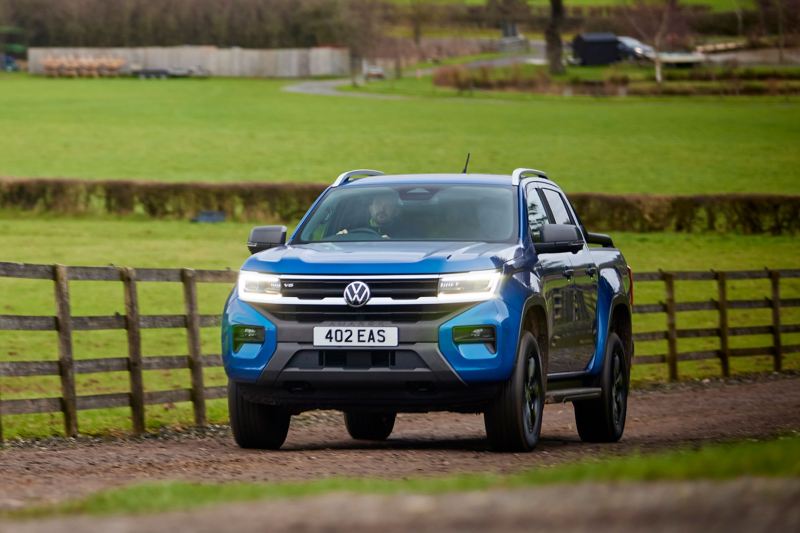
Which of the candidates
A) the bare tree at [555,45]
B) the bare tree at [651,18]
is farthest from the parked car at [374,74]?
the bare tree at [651,18]

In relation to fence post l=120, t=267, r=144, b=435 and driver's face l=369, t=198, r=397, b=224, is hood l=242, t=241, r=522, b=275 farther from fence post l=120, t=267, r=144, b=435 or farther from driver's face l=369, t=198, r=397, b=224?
fence post l=120, t=267, r=144, b=435

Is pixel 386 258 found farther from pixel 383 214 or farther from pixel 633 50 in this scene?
pixel 633 50

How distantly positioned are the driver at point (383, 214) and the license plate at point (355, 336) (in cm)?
125

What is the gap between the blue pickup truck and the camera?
33.4 ft

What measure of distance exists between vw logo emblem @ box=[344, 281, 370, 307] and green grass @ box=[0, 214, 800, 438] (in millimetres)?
3644

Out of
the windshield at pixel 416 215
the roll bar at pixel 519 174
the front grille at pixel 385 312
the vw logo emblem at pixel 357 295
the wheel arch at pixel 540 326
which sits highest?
the roll bar at pixel 519 174

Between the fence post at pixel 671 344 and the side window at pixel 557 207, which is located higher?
the side window at pixel 557 207

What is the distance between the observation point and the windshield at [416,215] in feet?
37.1

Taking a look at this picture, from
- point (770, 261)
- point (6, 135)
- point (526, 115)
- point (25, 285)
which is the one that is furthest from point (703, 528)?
point (526, 115)

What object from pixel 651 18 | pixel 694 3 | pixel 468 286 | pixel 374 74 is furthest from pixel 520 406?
pixel 694 3

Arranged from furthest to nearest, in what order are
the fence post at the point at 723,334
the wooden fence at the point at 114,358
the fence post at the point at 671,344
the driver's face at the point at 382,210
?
the fence post at the point at 723,334, the fence post at the point at 671,344, the wooden fence at the point at 114,358, the driver's face at the point at 382,210

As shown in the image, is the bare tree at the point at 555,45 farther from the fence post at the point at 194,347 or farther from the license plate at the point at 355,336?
the license plate at the point at 355,336

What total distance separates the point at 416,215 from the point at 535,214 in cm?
100

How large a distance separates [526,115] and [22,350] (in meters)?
69.2
